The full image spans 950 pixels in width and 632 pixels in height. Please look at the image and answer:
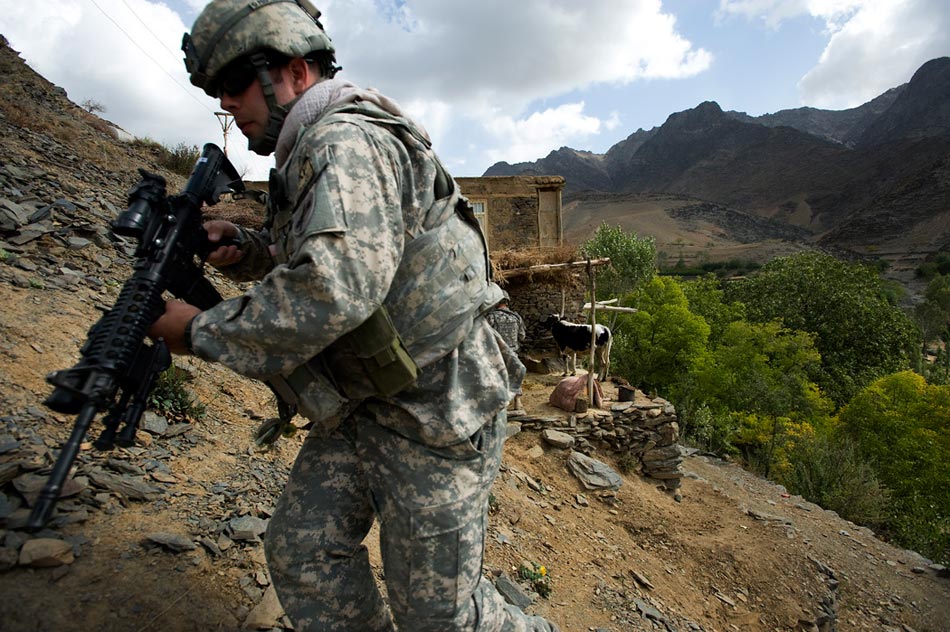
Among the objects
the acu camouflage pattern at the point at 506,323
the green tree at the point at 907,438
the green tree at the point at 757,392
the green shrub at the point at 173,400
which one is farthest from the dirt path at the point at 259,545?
the green tree at the point at 907,438

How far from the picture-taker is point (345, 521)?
63.4 inches

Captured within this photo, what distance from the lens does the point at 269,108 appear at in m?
1.60

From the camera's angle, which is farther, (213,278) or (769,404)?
(769,404)

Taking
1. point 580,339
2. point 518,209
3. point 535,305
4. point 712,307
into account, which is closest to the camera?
point 580,339

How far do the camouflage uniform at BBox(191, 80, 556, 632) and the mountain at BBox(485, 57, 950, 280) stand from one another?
73810mm

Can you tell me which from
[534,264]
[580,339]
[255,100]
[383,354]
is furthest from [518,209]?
[383,354]

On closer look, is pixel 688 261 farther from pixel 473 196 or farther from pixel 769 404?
pixel 473 196

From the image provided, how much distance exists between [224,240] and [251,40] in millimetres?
691

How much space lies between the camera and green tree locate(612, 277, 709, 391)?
76.1ft

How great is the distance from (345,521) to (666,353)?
23.7 m

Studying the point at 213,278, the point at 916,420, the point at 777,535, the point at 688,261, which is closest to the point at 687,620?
the point at 777,535

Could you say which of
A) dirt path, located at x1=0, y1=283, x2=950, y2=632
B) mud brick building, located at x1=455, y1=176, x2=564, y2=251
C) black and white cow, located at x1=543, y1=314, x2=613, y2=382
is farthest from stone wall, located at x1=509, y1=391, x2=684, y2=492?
mud brick building, located at x1=455, y1=176, x2=564, y2=251

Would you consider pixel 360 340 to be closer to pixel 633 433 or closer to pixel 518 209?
pixel 633 433

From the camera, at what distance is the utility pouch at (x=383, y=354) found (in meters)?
1.35
